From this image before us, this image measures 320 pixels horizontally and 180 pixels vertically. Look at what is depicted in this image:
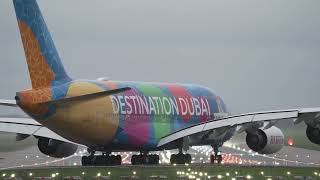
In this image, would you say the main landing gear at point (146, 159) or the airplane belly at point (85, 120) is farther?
the main landing gear at point (146, 159)

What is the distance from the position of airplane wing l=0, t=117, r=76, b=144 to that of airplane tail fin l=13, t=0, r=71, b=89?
548 centimetres

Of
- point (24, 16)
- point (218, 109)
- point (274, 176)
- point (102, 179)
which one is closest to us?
point (102, 179)

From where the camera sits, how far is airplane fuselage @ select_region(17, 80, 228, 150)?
131 feet

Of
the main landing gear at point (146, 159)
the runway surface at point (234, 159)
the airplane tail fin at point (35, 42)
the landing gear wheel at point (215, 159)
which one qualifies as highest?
the airplane tail fin at point (35, 42)

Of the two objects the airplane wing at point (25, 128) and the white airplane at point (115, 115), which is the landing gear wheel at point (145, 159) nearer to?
the white airplane at point (115, 115)

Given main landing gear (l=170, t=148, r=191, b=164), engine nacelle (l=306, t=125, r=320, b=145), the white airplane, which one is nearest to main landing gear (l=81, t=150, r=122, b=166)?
the white airplane

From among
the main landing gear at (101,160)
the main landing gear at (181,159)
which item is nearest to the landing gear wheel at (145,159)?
the main landing gear at (181,159)

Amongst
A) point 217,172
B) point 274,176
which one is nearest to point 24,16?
point 217,172

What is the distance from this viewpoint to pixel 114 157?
149 feet

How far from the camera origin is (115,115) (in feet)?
142

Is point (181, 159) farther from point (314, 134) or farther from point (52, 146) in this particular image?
point (314, 134)

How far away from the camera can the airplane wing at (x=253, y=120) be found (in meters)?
40.6

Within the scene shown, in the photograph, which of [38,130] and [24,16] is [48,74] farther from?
[38,130]

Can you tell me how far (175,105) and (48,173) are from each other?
48.8ft
